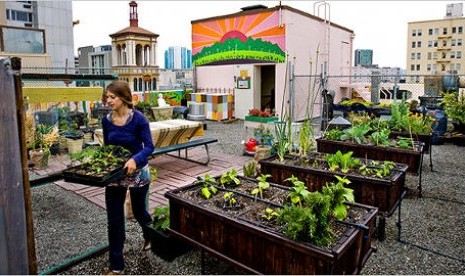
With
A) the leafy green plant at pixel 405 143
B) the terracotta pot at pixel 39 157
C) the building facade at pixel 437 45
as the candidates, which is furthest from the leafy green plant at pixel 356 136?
the building facade at pixel 437 45

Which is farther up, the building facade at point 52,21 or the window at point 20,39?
the building facade at point 52,21

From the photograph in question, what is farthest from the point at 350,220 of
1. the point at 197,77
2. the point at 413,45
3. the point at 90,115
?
the point at 413,45

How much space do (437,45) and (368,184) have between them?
287 ft

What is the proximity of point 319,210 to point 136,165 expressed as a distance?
4.68 ft

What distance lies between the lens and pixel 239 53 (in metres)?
Result: 13.7

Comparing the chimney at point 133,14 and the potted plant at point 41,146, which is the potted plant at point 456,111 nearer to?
the potted plant at point 41,146

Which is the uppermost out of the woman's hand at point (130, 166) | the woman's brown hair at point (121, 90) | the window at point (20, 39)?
the window at point (20, 39)

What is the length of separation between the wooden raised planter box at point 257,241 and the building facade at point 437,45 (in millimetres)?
81372

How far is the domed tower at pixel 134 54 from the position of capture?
22183 millimetres

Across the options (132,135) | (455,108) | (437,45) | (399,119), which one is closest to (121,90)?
(132,135)

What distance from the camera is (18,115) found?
208 centimetres

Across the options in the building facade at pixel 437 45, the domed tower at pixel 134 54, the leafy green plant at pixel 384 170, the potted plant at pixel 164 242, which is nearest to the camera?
the potted plant at pixel 164 242

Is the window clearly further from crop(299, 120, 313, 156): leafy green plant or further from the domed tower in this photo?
crop(299, 120, 313, 156): leafy green plant

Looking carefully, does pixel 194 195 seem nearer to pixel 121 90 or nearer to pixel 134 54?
pixel 121 90
